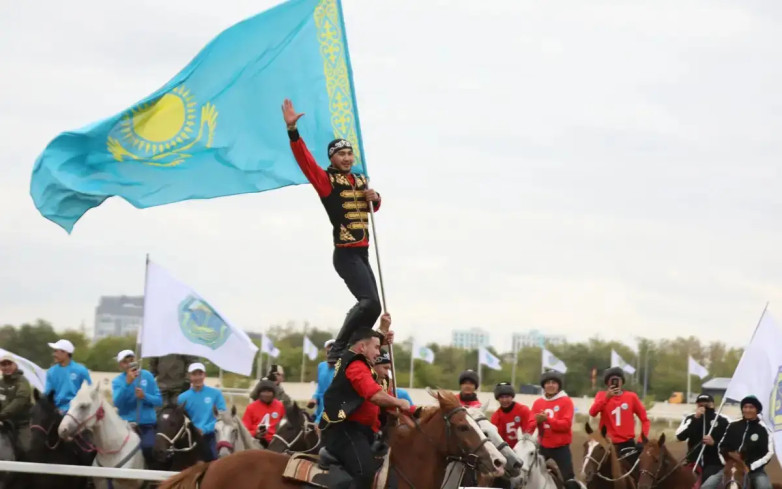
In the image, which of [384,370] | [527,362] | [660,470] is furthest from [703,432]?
[527,362]

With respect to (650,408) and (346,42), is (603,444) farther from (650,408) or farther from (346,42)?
(650,408)

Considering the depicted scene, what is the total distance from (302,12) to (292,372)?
58.2 metres

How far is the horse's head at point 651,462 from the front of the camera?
1683 cm

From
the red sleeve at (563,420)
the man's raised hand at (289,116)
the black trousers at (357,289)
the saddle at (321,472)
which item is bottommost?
the saddle at (321,472)

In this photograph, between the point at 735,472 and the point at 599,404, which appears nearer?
the point at 735,472

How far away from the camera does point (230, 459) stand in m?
10.8

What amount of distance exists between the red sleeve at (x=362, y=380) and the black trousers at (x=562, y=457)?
277 inches

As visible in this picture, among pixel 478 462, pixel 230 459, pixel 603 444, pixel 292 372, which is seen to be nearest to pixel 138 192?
pixel 230 459

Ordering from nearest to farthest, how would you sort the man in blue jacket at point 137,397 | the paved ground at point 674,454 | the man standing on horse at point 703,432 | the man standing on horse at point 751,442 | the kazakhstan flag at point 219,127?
the kazakhstan flag at point 219,127
the man standing on horse at point 751,442
the man in blue jacket at point 137,397
the man standing on horse at point 703,432
the paved ground at point 674,454

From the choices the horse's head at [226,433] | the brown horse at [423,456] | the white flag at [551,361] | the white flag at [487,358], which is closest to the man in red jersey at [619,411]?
the horse's head at [226,433]

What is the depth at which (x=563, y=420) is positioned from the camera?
643 inches

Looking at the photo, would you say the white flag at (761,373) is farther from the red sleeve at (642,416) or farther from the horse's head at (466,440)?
the horse's head at (466,440)

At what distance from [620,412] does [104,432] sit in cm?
682

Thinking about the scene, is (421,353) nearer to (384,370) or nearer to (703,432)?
(703,432)
